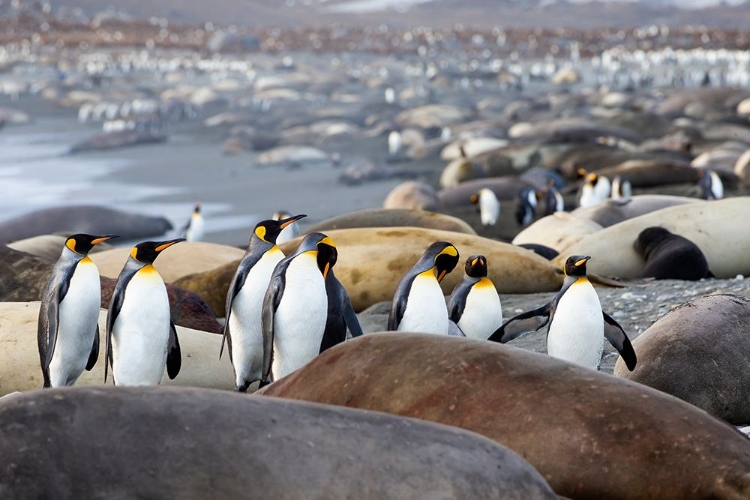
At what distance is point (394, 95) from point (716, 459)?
3313 cm

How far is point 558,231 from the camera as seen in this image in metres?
9.62

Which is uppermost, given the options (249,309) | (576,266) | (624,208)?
(576,266)

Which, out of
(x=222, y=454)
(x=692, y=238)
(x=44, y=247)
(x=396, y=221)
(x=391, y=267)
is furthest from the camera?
(x=396, y=221)

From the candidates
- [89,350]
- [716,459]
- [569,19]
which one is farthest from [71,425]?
[569,19]

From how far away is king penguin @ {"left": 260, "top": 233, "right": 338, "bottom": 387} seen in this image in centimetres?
511

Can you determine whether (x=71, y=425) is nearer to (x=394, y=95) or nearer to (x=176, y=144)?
(x=176, y=144)

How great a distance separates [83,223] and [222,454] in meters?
11.3

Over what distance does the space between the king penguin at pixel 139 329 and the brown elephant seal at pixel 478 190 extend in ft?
31.2

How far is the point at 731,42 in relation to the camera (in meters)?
54.4

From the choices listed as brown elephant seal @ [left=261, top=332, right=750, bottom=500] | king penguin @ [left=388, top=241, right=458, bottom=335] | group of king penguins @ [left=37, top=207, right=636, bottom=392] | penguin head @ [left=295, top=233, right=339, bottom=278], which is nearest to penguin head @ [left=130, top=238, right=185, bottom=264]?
group of king penguins @ [left=37, top=207, right=636, bottom=392]

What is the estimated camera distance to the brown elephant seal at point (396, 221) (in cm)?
905

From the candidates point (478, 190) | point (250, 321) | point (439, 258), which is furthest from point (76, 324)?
point (478, 190)

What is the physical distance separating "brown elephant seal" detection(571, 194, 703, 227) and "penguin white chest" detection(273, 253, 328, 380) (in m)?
5.70

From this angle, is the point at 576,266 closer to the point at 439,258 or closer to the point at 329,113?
the point at 439,258
